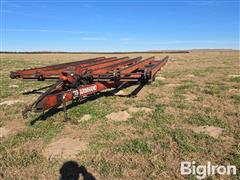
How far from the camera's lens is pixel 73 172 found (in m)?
4.16

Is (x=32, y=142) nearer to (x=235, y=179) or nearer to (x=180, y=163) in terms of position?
(x=180, y=163)

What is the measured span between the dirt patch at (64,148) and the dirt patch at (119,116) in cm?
169

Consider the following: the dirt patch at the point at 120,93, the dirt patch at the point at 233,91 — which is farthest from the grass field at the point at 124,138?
the dirt patch at the point at 120,93

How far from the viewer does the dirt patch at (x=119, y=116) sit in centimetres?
677

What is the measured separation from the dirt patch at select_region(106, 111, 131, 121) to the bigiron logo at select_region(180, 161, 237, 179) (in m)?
2.82

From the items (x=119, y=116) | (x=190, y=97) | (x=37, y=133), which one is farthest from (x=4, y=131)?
(x=190, y=97)

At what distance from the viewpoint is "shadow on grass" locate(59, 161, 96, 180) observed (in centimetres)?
398

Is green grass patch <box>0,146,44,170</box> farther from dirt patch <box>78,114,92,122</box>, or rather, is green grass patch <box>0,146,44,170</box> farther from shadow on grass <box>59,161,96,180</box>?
dirt patch <box>78,114,92,122</box>

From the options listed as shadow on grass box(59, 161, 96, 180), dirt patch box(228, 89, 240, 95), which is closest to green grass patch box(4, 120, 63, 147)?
shadow on grass box(59, 161, 96, 180)

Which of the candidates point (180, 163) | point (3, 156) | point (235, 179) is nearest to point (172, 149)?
point (180, 163)

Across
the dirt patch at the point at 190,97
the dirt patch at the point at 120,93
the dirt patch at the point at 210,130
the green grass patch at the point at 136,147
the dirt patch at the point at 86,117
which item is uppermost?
the dirt patch at the point at 190,97

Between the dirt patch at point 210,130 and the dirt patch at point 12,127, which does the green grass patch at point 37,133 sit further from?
the dirt patch at point 210,130

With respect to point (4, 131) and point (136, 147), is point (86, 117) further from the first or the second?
point (136, 147)

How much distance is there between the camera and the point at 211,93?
31.1 feet
